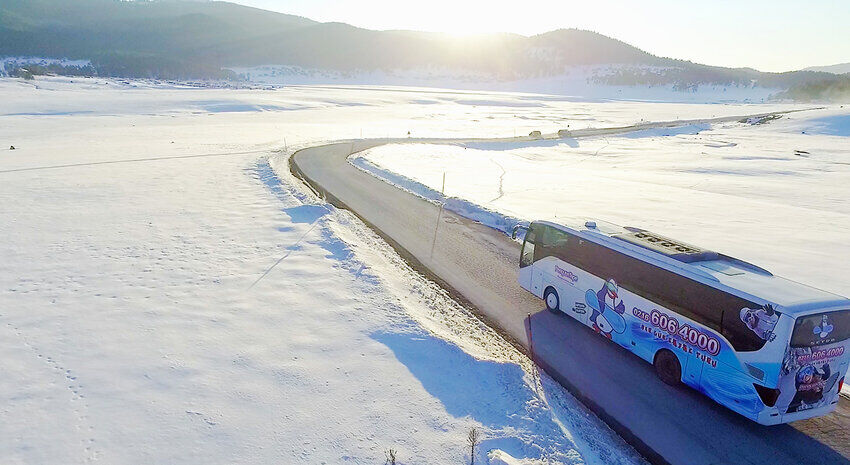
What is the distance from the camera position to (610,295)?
1198 centimetres

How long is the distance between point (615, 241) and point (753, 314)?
3.71 meters

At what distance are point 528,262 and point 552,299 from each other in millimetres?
1530

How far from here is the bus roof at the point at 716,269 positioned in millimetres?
8820

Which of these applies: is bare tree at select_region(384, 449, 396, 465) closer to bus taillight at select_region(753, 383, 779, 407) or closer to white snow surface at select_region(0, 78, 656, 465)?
white snow surface at select_region(0, 78, 656, 465)

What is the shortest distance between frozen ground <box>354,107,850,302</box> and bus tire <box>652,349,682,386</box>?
5104mm

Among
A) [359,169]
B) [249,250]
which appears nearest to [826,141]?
[359,169]

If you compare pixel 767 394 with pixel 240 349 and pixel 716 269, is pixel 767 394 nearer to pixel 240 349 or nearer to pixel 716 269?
pixel 716 269

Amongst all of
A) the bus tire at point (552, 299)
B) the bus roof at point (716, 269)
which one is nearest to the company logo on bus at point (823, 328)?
the bus roof at point (716, 269)

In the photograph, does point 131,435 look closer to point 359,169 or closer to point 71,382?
point 71,382

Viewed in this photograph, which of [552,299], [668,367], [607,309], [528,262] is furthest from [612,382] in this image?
[528,262]

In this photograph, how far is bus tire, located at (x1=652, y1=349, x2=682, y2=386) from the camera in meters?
10.5

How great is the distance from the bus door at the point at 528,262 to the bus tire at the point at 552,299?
30.0 inches

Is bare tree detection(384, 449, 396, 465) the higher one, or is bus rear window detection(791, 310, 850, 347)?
bus rear window detection(791, 310, 850, 347)

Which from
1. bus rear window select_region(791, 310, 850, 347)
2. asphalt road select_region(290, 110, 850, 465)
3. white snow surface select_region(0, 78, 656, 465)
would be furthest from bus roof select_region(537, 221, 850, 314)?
white snow surface select_region(0, 78, 656, 465)
